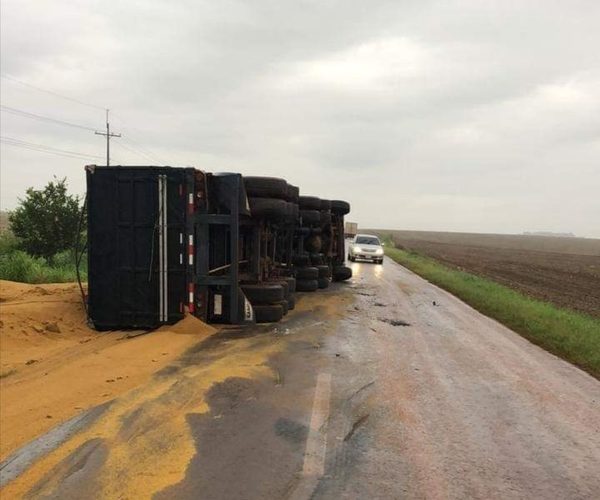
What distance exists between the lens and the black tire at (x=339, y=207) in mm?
18875

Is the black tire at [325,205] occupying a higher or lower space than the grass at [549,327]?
higher

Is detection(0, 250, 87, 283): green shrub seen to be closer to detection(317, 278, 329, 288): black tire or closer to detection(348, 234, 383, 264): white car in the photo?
detection(317, 278, 329, 288): black tire

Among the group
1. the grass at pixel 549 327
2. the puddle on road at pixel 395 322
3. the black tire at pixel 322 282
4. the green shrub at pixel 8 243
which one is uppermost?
the green shrub at pixel 8 243

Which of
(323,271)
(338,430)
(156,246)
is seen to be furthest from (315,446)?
(323,271)

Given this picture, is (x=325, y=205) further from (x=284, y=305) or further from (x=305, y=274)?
(x=284, y=305)

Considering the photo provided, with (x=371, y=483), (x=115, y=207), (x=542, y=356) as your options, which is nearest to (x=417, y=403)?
(x=371, y=483)

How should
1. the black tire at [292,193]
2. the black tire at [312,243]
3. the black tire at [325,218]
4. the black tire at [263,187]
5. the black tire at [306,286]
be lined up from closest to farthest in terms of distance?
the black tire at [263,187] → the black tire at [292,193] → the black tire at [306,286] → the black tire at [312,243] → the black tire at [325,218]

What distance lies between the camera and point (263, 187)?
403 inches

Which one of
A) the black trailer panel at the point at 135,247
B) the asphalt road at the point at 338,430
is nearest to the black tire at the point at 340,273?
the black trailer panel at the point at 135,247

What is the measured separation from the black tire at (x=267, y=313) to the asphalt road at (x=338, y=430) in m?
1.43

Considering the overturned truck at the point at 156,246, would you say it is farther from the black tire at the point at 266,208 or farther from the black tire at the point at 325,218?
the black tire at the point at 325,218

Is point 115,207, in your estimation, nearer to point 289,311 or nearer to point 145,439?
point 289,311

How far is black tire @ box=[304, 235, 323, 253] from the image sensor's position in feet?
54.3

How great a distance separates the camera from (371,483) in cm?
356
